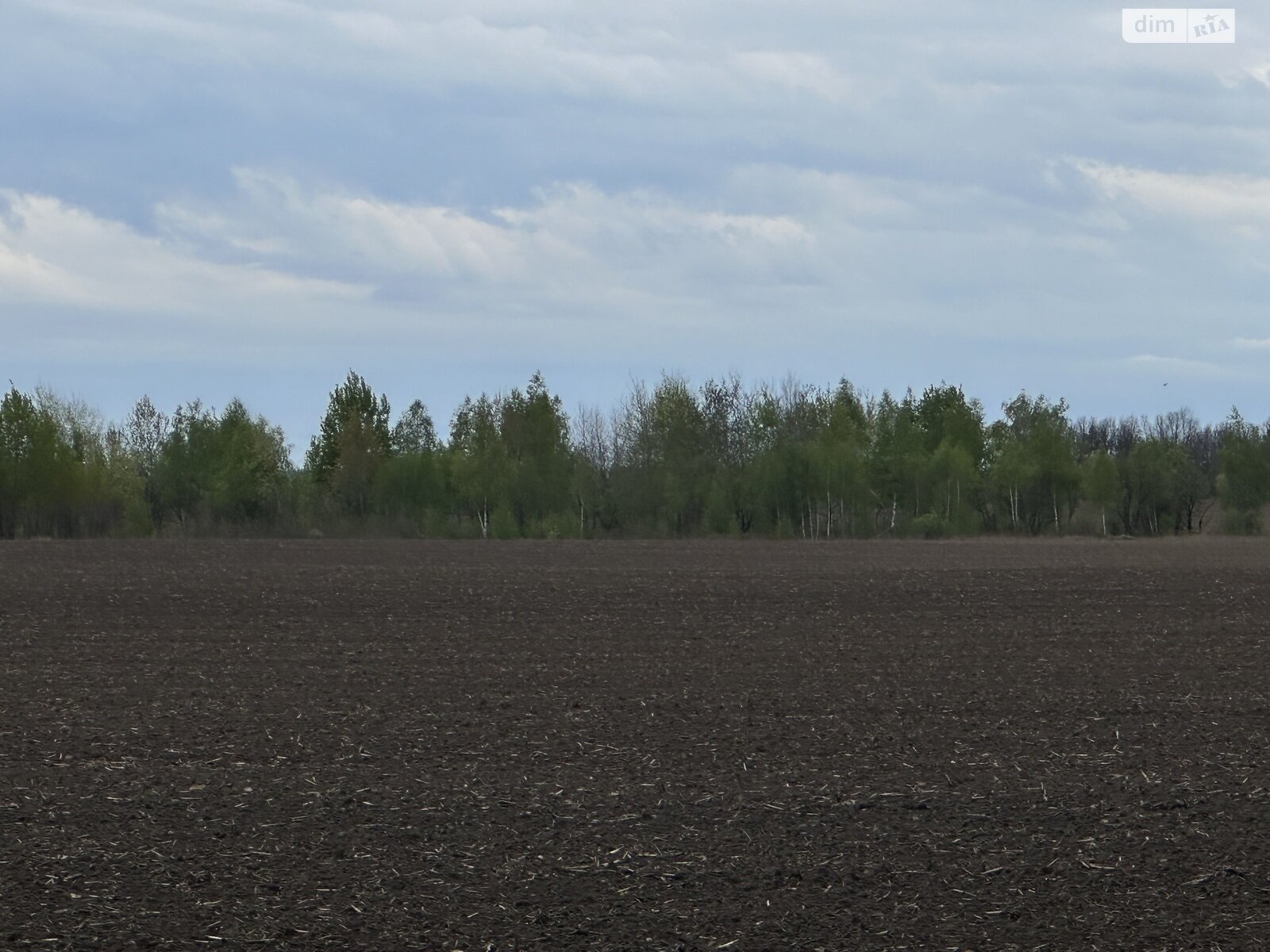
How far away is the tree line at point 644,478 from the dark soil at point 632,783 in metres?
56.8

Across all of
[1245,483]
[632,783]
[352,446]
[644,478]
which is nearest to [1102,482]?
[1245,483]

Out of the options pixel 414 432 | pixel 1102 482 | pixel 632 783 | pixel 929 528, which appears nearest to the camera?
pixel 632 783

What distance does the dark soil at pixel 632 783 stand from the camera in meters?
7.29

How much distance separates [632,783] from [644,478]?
230ft

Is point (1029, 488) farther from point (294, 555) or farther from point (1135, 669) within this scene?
point (1135, 669)

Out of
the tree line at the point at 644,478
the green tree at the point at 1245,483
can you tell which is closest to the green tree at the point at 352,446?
the tree line at the point at 644,478

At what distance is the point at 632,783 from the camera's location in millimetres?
10320

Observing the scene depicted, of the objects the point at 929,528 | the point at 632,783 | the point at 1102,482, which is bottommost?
the point at 632,783

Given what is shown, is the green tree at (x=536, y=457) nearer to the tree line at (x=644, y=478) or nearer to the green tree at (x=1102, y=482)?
the tree line at (x=644, y=478)

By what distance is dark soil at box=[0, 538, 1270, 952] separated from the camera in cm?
729

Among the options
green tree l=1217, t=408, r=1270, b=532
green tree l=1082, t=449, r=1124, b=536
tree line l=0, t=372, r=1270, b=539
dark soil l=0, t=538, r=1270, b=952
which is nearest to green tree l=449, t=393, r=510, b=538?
tree line l=0, t=372, r=1270, b=539

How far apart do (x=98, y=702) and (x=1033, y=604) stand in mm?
18386

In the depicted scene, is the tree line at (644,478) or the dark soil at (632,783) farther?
the tree line at (644,478)

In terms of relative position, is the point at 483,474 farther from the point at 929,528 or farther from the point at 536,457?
the point at 929,528
